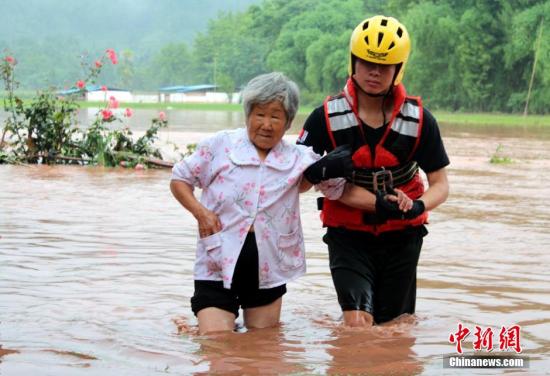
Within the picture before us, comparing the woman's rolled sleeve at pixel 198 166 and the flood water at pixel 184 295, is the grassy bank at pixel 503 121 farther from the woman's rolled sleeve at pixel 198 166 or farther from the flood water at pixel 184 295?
the woman's rolled sleeve at pixel 198 166

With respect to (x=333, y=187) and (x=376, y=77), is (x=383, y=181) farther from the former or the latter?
(x=376, y=77)

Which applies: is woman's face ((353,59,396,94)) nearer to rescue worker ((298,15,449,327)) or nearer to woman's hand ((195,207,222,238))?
rescue worker ((298,15,449,327))

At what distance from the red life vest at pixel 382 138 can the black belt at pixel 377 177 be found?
0.08 feet

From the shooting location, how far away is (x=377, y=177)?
201 inches

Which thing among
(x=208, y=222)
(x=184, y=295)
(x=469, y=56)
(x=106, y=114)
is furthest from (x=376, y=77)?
(x=469, y=56)

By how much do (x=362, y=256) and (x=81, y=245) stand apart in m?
3.70

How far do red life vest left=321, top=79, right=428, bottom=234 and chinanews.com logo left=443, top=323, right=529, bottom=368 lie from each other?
68 centimetres

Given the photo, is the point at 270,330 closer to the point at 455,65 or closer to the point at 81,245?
the point at 81,245

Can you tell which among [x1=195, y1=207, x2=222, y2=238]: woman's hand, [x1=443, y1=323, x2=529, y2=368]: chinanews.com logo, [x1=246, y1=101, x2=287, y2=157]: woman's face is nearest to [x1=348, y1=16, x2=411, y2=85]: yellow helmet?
[x1=246, y1=101, x2=287, y2=157]: woman's face

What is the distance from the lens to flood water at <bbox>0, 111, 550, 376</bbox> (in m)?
4.68

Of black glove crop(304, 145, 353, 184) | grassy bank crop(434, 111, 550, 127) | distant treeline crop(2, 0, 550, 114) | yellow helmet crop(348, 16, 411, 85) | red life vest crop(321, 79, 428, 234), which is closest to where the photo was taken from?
black glove crop(304, 145, 353, 184)

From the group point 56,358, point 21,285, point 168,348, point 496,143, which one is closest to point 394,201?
point 168,348

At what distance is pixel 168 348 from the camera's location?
16.1 ft

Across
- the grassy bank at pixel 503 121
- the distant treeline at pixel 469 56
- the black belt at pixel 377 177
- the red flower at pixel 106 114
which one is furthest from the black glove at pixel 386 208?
the distant treeline at pixel 469 56
